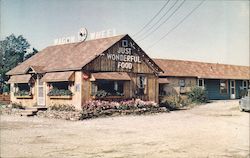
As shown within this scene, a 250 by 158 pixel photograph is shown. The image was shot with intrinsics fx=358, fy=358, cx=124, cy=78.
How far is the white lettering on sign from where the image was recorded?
25947mm

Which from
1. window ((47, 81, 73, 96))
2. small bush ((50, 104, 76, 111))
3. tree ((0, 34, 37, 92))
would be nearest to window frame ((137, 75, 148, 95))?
window ((47, 81, 73, 96))

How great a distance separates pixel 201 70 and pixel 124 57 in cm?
1550

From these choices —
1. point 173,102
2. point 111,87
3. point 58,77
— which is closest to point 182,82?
point 173,102

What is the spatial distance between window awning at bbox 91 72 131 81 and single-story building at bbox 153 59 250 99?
7739mm

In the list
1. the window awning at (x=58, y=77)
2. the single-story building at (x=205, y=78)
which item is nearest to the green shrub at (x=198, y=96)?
the single-story building at (x=205, y=78)

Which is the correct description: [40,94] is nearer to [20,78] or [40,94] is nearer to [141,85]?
[20,78]

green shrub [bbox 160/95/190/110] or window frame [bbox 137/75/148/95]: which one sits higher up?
window frame [bbox 137/75/148/95]

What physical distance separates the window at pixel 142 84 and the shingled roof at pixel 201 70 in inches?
274

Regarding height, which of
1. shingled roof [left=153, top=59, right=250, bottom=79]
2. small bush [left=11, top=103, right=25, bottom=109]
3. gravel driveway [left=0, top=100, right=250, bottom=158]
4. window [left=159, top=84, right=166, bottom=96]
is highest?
shingled roof [left=153, top=59, right=250, bottom=79]

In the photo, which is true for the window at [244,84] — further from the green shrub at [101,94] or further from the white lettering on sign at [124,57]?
the green shrub at [101,94]

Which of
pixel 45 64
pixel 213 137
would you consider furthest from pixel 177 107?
pixel 213 137

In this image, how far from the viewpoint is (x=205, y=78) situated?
3759cm

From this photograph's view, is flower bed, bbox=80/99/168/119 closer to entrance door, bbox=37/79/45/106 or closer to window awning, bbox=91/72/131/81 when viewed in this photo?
window awning, bbox=91/72/131/81

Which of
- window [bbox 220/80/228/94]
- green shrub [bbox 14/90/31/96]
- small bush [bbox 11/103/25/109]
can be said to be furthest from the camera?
window [bbox 220/80/228/94]
